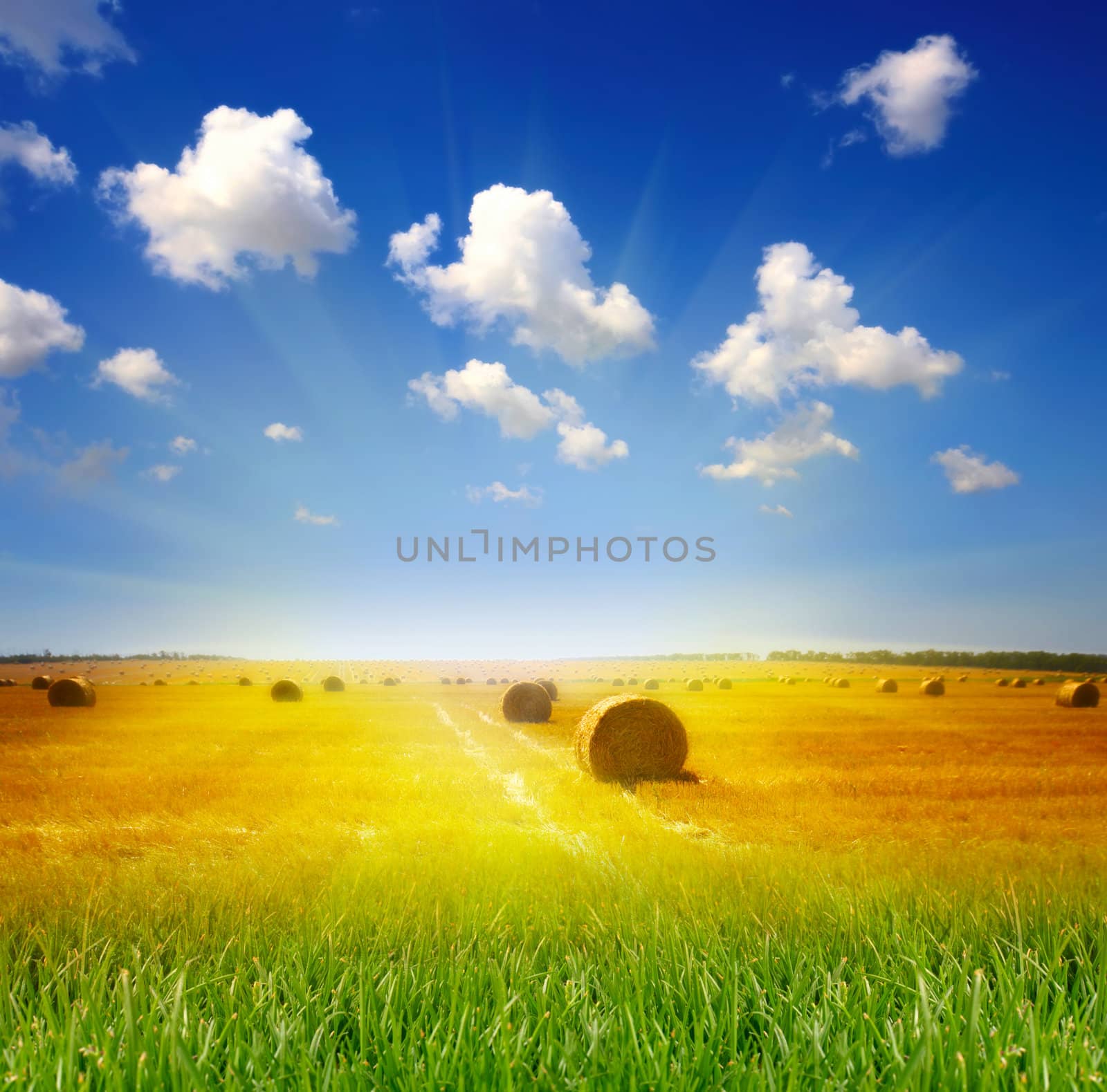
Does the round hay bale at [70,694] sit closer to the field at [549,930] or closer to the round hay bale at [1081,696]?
the field at [549,930]

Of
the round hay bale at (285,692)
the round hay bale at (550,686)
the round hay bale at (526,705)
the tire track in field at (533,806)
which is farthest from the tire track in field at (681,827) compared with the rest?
the round hay bale at (285,692)

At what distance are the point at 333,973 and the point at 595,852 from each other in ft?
16.3

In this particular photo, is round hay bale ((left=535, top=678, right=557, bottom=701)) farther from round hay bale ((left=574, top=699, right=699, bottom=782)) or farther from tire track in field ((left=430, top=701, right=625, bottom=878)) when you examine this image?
round hay bale ((left=574, top=699, right=699, bottom=782))

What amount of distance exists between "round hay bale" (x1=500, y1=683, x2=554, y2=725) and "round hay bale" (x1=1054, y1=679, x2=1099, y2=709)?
29.2 metres

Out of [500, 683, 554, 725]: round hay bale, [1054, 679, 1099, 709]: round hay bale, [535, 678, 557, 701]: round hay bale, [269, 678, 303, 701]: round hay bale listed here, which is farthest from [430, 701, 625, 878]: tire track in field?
[1054, 679, 1099, 709]: round hay bale

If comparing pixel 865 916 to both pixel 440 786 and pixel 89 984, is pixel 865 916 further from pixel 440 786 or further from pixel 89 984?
pixel 440 786

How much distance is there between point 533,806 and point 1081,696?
125ft

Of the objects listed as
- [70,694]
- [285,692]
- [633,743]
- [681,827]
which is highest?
[633,743]

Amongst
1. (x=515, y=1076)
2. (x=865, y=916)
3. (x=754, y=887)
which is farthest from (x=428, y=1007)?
(x=754, y=887)

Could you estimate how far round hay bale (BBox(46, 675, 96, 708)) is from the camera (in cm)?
3641

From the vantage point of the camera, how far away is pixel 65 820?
1191 cm

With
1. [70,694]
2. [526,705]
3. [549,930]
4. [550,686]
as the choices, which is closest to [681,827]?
[549,930]

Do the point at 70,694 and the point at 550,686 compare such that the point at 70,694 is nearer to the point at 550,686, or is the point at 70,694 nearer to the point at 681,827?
the point at 550,686

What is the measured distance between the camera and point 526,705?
1211 inches
